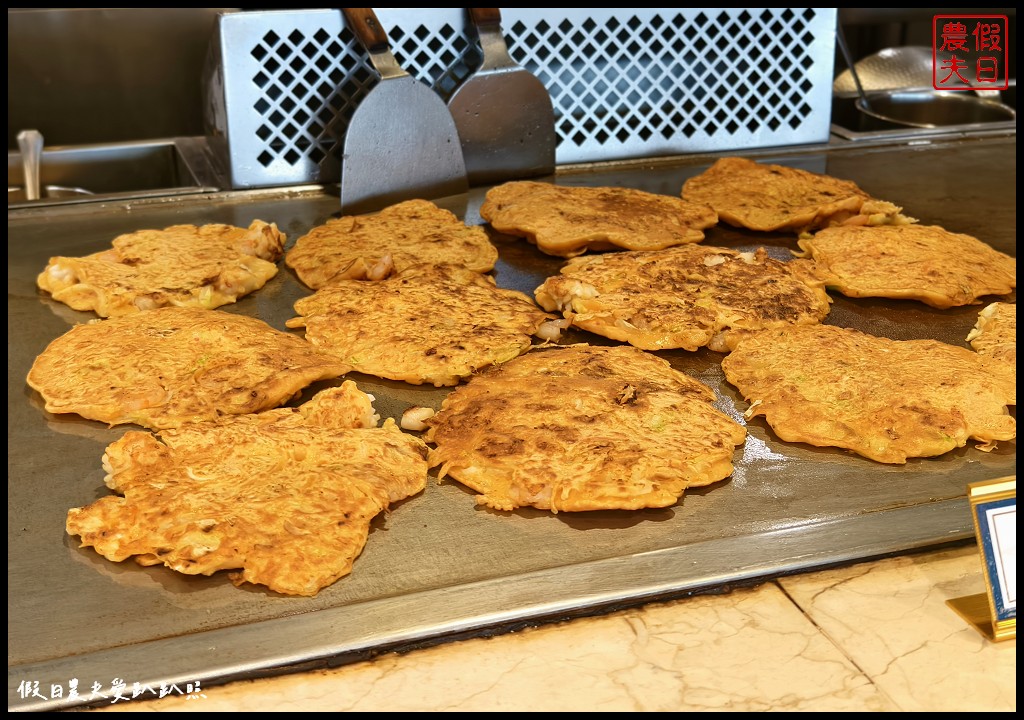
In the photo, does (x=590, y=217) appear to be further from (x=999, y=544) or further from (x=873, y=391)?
(x=999, y=544)

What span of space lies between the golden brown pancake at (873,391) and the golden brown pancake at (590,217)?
62 cm

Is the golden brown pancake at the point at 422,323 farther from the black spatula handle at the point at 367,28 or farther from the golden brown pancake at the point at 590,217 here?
the black spatula handle at the point at 367,28

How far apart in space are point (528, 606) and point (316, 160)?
6.58 ft

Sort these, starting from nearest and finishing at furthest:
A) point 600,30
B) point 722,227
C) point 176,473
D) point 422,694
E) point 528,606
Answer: point 422,694, point 528,606, point 176,473, point 722,227, point 600,30

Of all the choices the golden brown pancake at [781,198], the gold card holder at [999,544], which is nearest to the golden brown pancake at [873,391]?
the gold card holder at [999,544]

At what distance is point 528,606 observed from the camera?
1486mm

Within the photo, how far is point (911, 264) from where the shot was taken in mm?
2562

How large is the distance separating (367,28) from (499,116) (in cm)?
47

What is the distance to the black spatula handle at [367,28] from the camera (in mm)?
2998

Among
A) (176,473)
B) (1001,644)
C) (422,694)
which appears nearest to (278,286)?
(176,473)

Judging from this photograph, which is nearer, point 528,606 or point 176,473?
point 528,606

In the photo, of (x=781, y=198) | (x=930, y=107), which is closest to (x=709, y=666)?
(x=781, y=198)

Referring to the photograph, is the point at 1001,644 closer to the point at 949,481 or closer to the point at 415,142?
the point at 949,481

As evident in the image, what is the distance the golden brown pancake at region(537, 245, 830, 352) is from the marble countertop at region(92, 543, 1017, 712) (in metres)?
0.80
